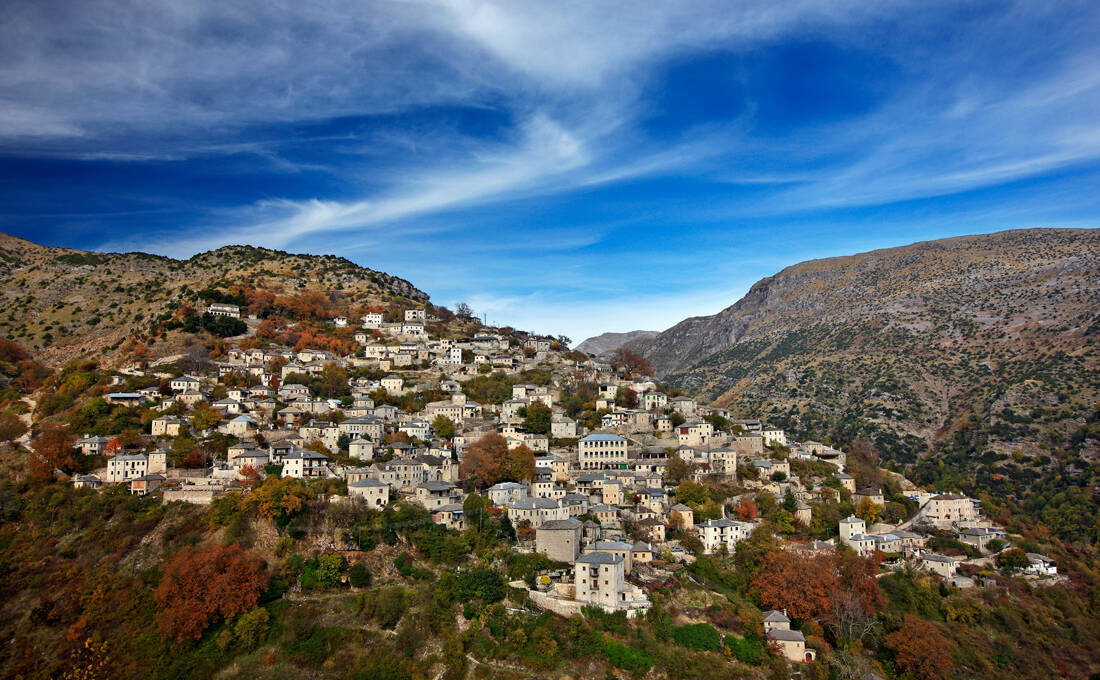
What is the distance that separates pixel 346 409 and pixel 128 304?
143 ft

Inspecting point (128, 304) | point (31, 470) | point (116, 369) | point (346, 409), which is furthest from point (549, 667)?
point (128, 304)

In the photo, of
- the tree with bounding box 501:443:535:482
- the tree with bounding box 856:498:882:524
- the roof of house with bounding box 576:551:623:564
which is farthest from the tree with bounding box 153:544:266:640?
the tree with bounding box 856:498:882:524

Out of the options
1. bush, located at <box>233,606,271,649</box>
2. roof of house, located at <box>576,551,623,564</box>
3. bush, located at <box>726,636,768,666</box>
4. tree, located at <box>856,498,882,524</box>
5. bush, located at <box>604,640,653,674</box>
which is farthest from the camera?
tree, located at <box>856,498,882,524</box>

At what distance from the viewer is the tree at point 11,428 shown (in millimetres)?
46094

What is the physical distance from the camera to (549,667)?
32156mm

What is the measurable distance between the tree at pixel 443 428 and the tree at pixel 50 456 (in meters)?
23.0

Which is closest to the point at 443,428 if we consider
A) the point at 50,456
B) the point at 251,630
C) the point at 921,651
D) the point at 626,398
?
the point at 626,398

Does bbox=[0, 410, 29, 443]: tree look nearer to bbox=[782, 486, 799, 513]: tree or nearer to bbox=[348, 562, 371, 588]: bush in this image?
bbox=[348, 562, 371, 588]: bush

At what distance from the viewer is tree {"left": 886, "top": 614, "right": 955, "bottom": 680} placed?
37062 mm

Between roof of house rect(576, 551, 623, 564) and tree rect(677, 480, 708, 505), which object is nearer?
roof of house rect(576, 551, 623, 564)

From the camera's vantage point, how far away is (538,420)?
174 feet

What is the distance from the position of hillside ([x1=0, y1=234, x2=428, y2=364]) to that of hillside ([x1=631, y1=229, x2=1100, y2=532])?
2509 inches

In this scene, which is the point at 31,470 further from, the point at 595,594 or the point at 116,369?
the point at 595,594

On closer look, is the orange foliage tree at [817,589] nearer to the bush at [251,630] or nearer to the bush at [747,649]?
the bush at [747,649]
